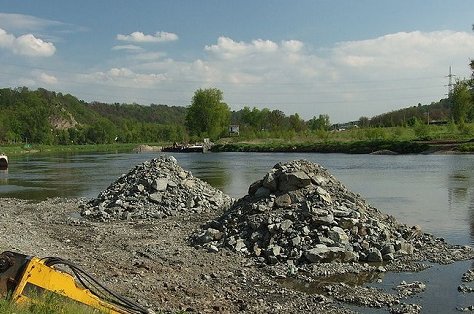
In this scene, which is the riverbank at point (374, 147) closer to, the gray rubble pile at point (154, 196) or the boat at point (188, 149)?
the boat at point (188, 149)

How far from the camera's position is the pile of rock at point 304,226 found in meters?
13.5

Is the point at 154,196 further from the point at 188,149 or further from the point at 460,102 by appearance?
the point at 188,149

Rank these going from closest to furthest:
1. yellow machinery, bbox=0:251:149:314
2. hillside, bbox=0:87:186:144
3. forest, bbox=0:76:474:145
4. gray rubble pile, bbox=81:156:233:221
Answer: yellow machinery, bbox=0:251:149:314, gray rubble pile, bbox=81:156:233:221, forest, bbox=0:76:474:145, hillside, bbox=0:87:186:144

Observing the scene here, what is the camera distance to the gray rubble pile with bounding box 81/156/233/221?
2114 centimetres

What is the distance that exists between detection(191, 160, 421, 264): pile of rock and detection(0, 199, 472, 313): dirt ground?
81 centimetres

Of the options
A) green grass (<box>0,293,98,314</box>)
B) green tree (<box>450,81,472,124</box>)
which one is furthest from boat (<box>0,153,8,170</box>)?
green tree (<box>450,81,472,124</box>)

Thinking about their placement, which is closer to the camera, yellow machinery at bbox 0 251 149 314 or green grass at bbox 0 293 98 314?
green grass at bbox 0 293 98 314

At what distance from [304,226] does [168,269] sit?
3985mm

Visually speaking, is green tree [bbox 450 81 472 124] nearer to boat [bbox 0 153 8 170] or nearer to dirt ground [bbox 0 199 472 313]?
boat [bbox 0 153 8 170]

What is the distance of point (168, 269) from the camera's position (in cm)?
1220

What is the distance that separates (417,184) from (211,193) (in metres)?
14.8

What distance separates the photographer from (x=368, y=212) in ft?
52.5

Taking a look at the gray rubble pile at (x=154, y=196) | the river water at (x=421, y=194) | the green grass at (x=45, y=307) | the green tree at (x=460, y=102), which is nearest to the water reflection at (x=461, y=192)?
the river water at (x=421, y=194)

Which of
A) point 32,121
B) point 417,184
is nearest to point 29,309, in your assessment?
point 417,184
